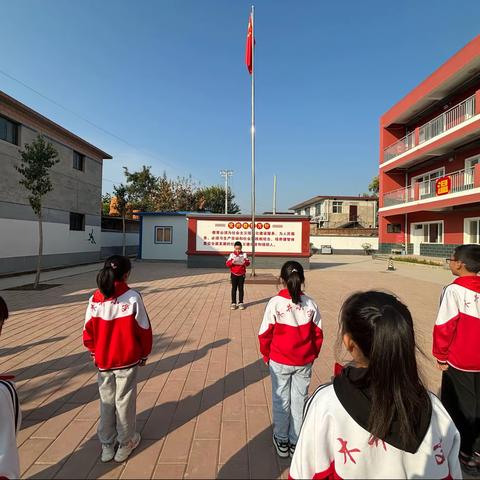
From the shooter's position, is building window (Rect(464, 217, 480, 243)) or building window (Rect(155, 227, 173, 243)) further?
building window (Rect(155, 227, 173, 243))

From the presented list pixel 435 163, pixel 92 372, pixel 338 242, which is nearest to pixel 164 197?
pixel 338 242

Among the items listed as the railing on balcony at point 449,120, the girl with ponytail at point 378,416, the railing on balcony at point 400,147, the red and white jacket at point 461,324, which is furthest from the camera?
the railing on balcony at point 400,147

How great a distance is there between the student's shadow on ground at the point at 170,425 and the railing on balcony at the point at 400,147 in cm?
2303

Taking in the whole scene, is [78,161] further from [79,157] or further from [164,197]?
[164,197]

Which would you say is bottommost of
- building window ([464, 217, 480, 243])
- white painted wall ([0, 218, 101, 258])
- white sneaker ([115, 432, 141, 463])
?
white sneaker ([115, 432, 141, 463])

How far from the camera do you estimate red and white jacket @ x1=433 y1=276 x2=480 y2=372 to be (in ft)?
8.06

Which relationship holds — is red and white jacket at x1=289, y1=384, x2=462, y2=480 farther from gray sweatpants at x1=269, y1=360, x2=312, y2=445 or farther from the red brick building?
the red brick building

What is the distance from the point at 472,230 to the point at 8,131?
23.3 meters

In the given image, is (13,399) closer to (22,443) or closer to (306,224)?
(22,443)

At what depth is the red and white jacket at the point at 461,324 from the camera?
2457mm

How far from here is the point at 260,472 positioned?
2.38m

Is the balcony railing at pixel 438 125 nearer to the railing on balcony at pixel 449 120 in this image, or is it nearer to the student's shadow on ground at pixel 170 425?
the railing on balcony at pixel 449 120

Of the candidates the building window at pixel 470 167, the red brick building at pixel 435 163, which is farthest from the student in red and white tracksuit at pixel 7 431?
the building window at pixel 470 167

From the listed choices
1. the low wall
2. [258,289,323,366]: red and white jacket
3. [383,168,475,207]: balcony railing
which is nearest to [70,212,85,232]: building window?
the low wall
